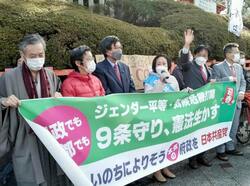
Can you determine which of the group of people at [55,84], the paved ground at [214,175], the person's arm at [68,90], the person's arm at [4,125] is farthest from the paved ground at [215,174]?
the person's arm at [4,125]

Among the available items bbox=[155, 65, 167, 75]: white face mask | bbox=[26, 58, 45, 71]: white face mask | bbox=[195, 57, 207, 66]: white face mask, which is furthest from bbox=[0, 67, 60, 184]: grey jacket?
bbox=[195, 57, 207, 66]: white face mask

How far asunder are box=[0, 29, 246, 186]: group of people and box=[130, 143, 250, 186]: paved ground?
0.40ft

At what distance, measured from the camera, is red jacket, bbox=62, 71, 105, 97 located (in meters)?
3.82

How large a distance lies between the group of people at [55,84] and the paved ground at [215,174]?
121 millimetres

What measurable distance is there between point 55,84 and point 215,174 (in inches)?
104

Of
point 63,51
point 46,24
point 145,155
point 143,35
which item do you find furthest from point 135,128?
point 143,35

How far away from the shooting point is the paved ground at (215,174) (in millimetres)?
4770

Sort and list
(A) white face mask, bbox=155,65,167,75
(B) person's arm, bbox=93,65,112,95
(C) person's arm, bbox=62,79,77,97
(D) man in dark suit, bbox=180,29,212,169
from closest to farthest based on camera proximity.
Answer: (C) person's arm, bbox=62,79,77,97
(B) person's arm, bbox=93,65,112,95
(A) white face mask, bbox=155,65,167,75
(D) man in dark suit, bbox=180,29,212,169

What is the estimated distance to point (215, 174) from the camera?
5082mm

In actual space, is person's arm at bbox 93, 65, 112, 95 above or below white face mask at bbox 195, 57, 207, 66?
below

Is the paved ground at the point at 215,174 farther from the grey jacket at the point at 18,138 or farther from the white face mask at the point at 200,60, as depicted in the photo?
the grey jacket at the point at 18,138

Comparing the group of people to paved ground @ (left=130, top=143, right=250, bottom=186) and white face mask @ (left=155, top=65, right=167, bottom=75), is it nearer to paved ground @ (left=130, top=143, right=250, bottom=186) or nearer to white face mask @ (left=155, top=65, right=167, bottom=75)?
white face mask @ (left=155, top=65, right=167, bottom=75)

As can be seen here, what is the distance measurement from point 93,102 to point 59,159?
2.32 ft

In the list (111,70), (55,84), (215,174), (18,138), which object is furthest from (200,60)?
(18,138)
